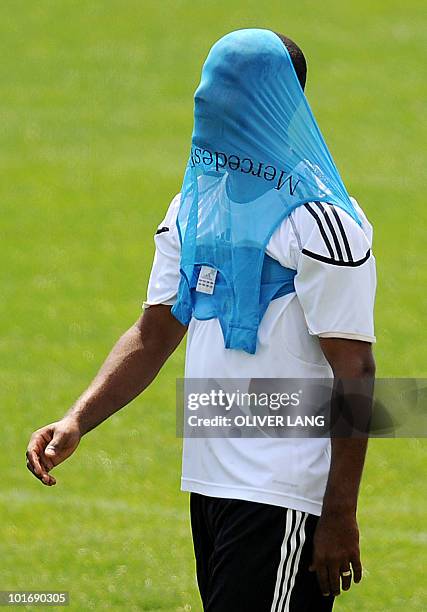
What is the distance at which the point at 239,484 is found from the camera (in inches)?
144

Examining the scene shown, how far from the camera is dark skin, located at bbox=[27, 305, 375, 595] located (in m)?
3.53

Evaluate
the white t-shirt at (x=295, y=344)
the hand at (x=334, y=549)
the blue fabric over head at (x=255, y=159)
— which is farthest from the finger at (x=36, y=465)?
the hand at (x=334, y=549)

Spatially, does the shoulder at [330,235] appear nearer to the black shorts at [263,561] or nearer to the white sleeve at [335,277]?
the white sleeve at [335,277]

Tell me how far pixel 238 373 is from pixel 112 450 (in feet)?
16.1

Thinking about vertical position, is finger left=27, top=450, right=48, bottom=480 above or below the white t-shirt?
below

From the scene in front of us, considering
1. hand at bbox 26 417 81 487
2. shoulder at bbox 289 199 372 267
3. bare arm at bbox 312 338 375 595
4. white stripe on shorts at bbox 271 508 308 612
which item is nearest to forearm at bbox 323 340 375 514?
bare arm at bbox 312 338 375 595

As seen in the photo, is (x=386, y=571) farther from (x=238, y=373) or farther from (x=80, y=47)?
(x=80, y=47)

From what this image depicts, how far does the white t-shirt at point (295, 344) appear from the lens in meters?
3.52

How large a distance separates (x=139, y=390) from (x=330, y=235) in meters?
0.89

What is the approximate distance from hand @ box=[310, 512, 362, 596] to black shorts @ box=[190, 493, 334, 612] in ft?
0.16

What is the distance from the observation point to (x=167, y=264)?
4059mm

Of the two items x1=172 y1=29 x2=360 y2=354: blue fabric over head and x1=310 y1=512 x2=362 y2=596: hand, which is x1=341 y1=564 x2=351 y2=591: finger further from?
x1=172 y1=29 x2=360 y2=354: blue fabric over head

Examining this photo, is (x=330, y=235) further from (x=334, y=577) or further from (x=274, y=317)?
(x=334, y=577)

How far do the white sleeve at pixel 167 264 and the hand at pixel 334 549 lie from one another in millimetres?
842
